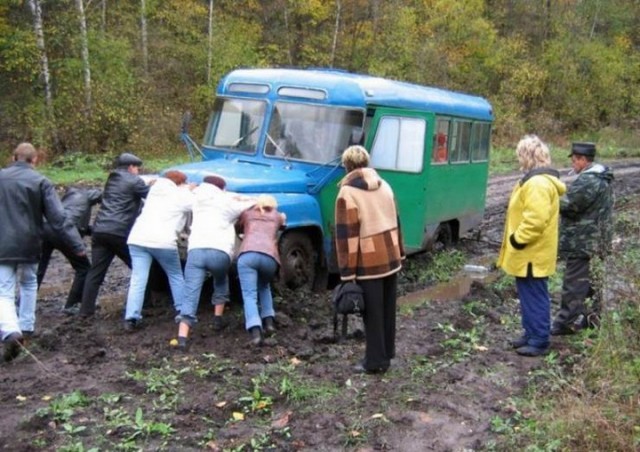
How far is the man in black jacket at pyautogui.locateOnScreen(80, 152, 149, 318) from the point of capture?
7809 millimetres

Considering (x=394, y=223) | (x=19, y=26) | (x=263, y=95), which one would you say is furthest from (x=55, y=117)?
(x=394, y=223)

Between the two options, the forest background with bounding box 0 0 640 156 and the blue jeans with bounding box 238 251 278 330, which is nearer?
the blue jeans with bounding box 238 251 278 330

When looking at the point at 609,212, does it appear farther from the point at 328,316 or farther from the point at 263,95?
the point at 263,95

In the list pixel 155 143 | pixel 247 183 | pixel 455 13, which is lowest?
pixel 155 143

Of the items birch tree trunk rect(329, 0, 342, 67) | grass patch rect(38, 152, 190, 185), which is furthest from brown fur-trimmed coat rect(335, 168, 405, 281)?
birch tree trunk rect(329, 0, 342, 67)

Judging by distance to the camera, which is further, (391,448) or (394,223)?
(394,223)

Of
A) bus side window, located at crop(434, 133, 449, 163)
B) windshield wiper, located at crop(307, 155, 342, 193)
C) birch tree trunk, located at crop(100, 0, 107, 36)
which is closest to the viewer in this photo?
windshield wiper, located at crop(307, 155, 342, 193)

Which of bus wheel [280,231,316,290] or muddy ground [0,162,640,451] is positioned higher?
bus wheel [280,231,316,290]

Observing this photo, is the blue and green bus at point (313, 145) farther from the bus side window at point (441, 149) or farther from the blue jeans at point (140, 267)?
the blue jeans at point (140, 267)

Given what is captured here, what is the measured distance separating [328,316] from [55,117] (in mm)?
18957

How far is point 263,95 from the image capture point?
9.36 metres

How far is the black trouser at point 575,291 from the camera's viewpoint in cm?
731

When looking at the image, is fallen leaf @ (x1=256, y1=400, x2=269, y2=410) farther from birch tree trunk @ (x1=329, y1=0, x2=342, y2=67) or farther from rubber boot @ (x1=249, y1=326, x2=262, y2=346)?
birch tree trunk @ (x1=329, y1=0, x2=342, y2=67)

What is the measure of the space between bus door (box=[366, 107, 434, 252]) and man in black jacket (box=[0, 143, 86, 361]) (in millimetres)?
3982
